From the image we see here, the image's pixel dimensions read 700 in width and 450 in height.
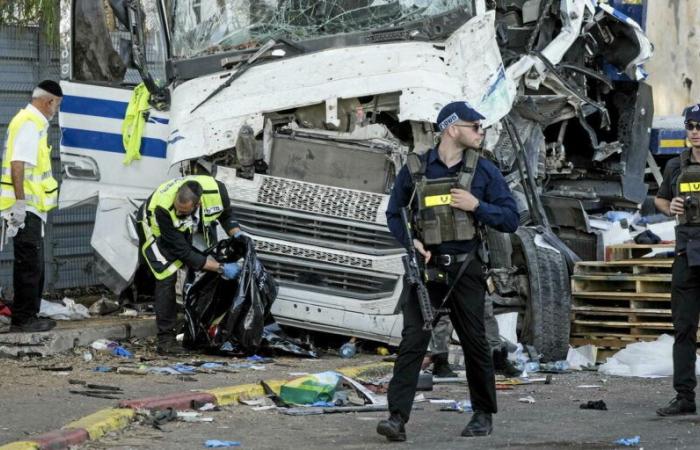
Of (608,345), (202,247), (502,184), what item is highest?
(502,184)

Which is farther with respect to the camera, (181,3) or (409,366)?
(181,3)

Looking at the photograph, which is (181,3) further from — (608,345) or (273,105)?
(608,345)

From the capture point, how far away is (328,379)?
8.58 m

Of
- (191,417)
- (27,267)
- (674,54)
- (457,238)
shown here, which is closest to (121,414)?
(191,417)

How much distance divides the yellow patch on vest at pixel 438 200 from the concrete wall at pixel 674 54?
8160mm

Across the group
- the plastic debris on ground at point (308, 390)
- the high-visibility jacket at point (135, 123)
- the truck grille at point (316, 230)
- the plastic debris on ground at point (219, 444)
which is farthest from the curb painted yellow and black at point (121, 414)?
the high-visibility jacket at point (135, 123)

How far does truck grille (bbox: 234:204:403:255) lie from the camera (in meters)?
10.4

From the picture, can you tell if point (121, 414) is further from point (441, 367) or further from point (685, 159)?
point (685, 159)

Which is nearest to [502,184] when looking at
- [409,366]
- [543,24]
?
[409,366]

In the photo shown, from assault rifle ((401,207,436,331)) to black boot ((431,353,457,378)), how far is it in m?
2.56

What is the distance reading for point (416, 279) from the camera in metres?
7.34

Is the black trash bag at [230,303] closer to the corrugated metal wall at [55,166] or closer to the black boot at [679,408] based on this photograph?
the corrugated metal wall at [55,166]

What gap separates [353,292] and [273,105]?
1423 mm

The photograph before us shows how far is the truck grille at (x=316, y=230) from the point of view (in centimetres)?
1044
